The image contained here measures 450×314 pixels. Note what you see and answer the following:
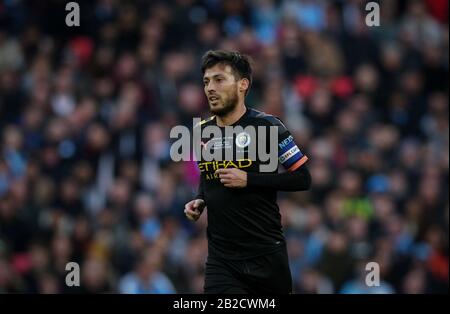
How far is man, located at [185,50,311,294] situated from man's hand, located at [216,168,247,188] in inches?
1.1

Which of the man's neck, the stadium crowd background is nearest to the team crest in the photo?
the man's neck

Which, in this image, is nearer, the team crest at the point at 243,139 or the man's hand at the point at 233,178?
the man's hand at the point at 233,178

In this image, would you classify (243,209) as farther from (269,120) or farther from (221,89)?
(221,89)

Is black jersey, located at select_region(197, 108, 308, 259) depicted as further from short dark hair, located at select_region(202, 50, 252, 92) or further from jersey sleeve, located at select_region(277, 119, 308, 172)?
short dark hair, located at select_region(202, 50, 252, 92)

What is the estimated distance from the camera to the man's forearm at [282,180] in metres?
6.94

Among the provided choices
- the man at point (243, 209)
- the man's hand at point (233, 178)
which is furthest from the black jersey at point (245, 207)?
the man's hand at point (233, 178)

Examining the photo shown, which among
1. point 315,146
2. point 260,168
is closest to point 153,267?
point 315,146

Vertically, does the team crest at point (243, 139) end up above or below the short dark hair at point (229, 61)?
below

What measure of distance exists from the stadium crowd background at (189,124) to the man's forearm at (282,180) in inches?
169

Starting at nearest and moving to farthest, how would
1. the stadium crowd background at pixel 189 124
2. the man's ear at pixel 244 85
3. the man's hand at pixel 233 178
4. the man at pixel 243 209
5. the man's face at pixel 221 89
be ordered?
the man's hand at pixel 233 178 < the man at pixel 243 209 < the man's face at pixel 221 89 < the man's ear at pixel 244 85 < the stadium crowd background at pixel 189 124

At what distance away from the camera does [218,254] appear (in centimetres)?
710

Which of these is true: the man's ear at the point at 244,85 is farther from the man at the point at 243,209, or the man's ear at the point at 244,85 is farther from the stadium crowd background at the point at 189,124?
the stadium crowd background at the point at 189,124

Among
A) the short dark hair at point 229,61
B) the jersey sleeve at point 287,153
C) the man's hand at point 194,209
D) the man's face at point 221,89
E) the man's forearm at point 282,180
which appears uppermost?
the short dark hair at point 229,61

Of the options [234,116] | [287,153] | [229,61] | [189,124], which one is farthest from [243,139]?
[189,124]
